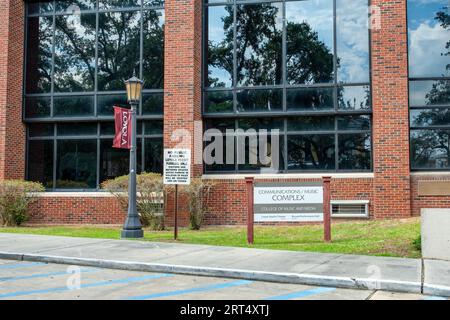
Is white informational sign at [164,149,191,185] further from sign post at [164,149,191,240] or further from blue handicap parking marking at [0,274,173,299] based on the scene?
blue handicap parking marking at [0,274,173,299]

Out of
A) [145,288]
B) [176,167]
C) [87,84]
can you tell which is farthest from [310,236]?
[87,84]

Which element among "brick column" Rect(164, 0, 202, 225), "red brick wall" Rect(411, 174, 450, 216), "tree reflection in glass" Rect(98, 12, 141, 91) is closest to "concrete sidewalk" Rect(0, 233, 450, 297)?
"brick column" Rect(164, 0, 202, 225)

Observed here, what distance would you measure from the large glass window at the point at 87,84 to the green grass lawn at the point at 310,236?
2.66 m

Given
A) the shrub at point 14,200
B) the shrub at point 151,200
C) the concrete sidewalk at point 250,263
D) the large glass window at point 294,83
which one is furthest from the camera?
the shrub at point 14,200

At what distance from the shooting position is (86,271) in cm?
925

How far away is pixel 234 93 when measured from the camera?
1750cm

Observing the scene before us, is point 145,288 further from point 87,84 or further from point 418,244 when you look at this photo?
point 87,84

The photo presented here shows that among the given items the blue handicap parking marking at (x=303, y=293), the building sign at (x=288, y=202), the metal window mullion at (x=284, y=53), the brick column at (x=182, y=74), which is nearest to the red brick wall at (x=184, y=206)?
the brick column at (x=182, y=74)

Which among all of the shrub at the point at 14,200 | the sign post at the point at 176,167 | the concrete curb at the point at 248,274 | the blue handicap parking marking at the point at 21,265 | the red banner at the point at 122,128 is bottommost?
the blue handicap parking marking at the point at 21,265

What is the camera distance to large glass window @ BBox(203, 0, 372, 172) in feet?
55.2

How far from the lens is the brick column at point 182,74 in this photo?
56.2 feet

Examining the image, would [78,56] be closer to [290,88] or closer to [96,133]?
[96,133]

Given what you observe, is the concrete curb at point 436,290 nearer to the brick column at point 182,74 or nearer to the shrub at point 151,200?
the shrub at point 151,200
